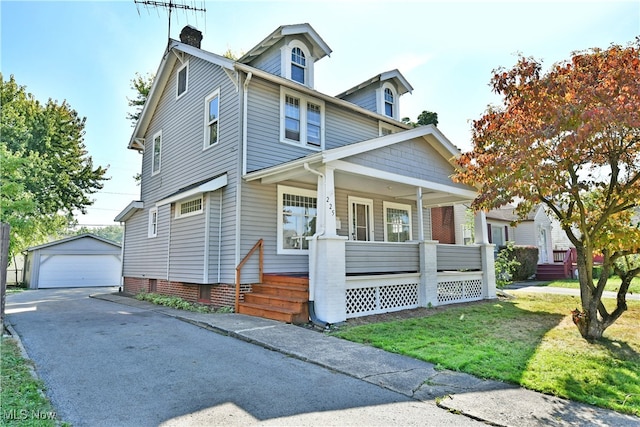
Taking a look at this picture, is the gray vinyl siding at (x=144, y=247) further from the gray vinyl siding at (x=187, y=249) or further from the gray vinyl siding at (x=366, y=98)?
the gray vinyl siding at (x=366, y=98)

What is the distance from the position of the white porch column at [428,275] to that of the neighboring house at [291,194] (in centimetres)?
3

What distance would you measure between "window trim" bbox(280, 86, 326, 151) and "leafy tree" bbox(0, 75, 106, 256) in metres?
14.3

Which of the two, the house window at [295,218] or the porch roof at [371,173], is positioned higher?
the porch roof at [371,173]

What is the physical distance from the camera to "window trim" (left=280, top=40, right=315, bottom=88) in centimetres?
1135

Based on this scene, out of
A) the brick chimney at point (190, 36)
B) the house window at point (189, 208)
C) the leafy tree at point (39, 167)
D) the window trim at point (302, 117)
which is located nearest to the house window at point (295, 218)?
the window trim at point (302, 117)

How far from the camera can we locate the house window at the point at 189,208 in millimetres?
10789

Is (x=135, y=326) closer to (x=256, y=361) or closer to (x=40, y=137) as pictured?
(x=256, y=361)

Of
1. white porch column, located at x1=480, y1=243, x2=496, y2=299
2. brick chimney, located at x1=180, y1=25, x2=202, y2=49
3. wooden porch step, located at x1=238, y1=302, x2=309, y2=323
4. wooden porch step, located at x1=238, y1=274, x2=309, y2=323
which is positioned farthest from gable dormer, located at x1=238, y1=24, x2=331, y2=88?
white porch column, located at x1=480, y1=243, x2=496, y2=299

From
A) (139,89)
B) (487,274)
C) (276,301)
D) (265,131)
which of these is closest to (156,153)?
(265,131)

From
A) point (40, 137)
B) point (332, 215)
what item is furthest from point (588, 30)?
point (40, 137)

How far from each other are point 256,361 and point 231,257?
15.3ft

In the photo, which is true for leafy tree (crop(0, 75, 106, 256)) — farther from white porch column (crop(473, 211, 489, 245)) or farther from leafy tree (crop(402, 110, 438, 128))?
white porch column (crop(473, 211, 489, 245))

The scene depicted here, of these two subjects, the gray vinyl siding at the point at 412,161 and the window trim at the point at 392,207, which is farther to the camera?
the window trim at the point at 392,207

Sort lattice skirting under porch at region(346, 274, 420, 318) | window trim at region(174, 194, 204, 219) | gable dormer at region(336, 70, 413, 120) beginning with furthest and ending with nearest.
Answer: gable dormer at region(336, 70, 413, 120)
window trim at region(174, 194, 204, 219)
lattice skirting under porch at region(346, 274, 420, 318)
